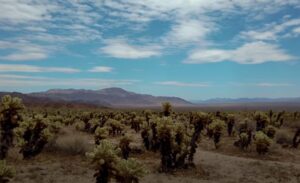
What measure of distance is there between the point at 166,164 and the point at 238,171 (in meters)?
4.00

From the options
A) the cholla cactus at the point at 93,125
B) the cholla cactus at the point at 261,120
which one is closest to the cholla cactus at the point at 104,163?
the cholla cactus at the point at 261,120

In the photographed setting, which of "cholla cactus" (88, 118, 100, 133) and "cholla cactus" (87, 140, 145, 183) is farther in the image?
"cholla cactus" (88, 118, 100, 133)

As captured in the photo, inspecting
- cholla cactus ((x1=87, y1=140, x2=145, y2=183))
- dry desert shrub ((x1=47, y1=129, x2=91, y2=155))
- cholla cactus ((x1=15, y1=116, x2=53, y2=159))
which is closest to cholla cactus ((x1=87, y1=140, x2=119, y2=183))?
cholla cactus ((x1=87, y1=140, x2=145, y2=183))

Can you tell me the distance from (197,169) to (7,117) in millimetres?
10128

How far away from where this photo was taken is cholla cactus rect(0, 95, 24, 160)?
73.6 ft

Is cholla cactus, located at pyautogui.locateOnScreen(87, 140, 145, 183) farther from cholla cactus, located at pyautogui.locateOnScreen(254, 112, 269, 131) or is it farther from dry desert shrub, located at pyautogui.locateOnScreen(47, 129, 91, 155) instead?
cholla cactus, located at pyautogui.locateOnScreen(254, 112, 269, 131)

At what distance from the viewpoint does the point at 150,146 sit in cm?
3038

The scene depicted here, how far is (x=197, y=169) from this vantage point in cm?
2391

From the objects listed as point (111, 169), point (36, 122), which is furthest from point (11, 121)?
point (111, 169)

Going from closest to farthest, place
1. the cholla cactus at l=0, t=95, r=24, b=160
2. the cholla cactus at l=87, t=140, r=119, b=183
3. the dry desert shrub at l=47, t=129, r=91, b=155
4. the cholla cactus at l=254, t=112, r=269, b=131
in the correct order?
the cholla cactus at l=87, t=140, r=119, b=183, the cholla cactus at l=0, t=95, r=24, b=160, the dry desert shrub at l=47, t=129, r=91, b=155, the cholla cactus at l=254, t=112, r=269, b=131

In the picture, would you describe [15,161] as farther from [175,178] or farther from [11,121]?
[175,178]

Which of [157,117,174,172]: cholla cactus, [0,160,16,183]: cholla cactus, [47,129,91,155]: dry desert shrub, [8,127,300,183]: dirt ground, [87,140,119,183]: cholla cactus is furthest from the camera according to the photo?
[47,129,91,155]: dry desert shrub

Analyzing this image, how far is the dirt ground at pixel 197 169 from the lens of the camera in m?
21.3

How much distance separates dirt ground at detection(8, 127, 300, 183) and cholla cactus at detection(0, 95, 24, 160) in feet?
3.91
